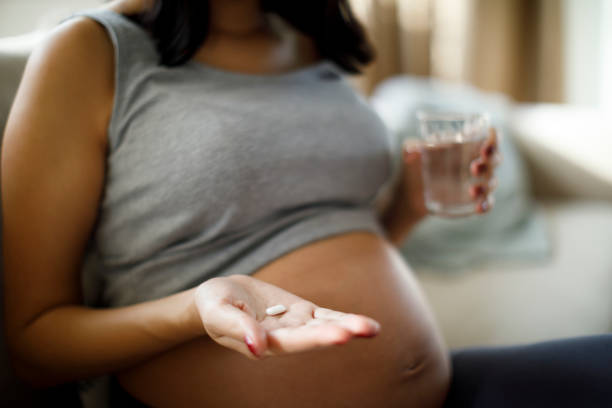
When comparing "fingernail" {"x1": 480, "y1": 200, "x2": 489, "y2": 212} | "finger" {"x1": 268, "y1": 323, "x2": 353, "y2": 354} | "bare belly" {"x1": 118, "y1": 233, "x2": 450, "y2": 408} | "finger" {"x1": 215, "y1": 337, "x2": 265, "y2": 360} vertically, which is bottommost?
"bare belly" {"x1": 118, "y1": 233, "x2": 450, "y2": 408}

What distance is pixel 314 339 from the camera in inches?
15.0

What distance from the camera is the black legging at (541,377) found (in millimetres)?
617

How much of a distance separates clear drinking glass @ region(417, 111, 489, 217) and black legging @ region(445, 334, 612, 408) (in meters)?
0.24

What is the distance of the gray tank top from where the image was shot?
631 millimetres

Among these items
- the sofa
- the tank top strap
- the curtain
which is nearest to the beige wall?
the sofa

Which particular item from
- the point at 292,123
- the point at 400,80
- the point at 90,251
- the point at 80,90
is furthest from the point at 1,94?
the point at 400,80

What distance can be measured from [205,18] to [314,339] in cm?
55

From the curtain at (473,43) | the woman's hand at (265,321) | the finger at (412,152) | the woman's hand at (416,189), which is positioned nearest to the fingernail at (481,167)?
the woman's hand at (416,189)

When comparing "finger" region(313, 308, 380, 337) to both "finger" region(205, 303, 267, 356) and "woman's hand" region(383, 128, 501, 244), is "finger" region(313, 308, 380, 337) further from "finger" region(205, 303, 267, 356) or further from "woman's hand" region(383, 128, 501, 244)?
"woman's hand" region(383, 128, 501, 244)

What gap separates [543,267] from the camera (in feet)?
4.18

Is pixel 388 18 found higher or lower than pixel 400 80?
higher

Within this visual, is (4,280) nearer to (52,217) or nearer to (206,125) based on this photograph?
(52,217)

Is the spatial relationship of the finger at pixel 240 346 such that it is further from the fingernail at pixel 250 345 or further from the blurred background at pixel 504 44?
the blurred background at pixel 504 44

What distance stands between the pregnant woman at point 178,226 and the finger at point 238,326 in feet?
0.20
